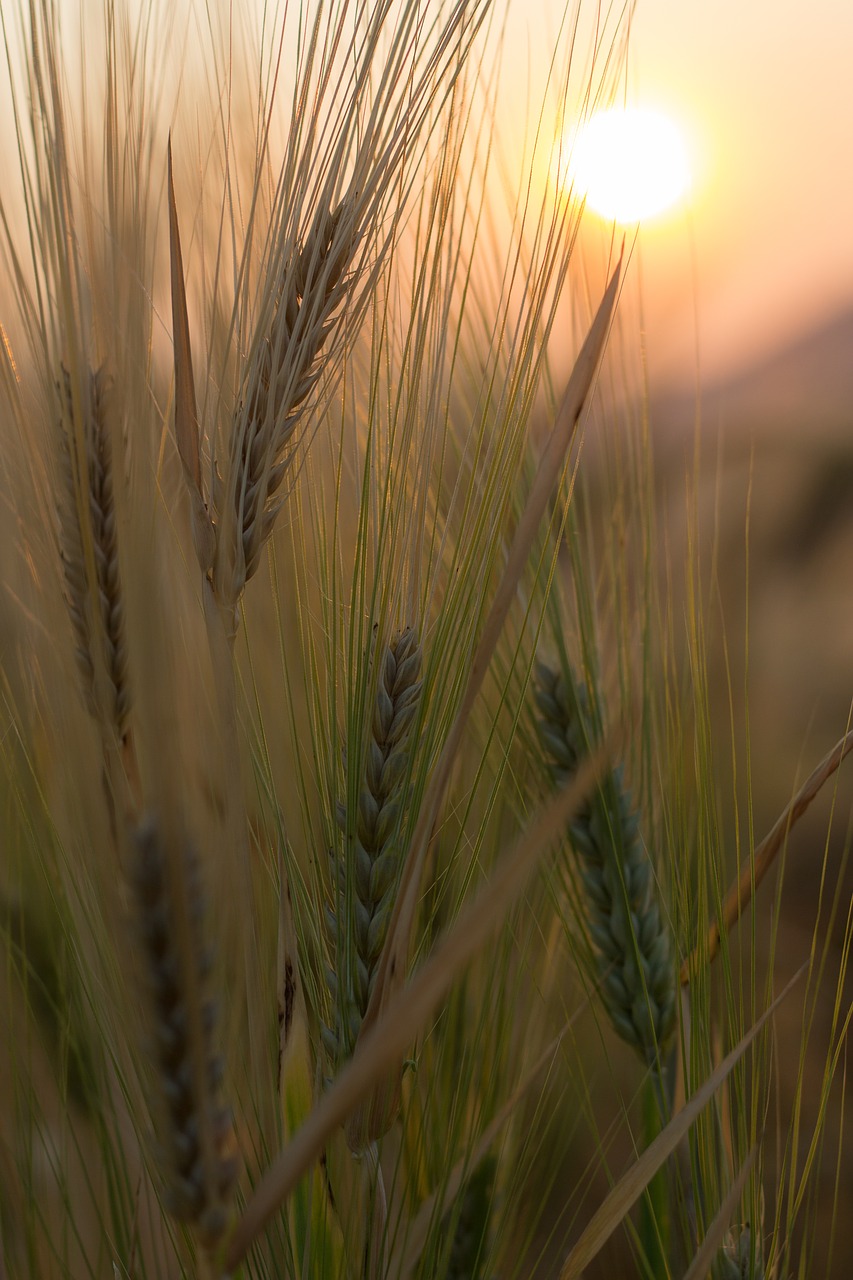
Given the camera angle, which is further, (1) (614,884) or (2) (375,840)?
(1) (614,884)

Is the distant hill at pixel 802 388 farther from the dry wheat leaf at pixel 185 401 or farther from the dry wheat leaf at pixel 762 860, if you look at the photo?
the dry wheat leaf at pixel 185 401

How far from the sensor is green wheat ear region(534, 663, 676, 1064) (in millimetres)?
431

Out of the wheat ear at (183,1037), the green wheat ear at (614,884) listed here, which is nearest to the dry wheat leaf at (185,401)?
the wheat ear at (183,1037)

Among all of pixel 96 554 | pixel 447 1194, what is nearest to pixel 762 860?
pixel 447 1194

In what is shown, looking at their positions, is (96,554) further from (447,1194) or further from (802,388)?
(802,388)

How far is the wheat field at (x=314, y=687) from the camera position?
22cm

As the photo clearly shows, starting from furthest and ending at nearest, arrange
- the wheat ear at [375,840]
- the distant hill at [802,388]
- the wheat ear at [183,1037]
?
the distant hill at [802,388] → the wheat ear at [375,840] → the wheat ear at [183,1037]

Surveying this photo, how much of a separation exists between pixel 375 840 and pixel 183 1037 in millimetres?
106

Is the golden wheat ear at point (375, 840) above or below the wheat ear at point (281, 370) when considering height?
below

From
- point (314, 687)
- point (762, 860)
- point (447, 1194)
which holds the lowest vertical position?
point (447, 1194)

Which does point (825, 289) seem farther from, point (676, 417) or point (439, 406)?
point (439, 406)

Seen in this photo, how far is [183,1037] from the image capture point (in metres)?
0.19

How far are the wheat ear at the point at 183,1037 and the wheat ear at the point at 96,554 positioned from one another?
0.08 meters

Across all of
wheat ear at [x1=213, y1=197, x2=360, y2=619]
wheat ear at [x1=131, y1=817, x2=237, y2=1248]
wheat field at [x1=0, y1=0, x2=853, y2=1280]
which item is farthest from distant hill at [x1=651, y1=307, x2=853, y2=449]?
wheat ear at [x1=131, y1=817, x2=237, y2=1248]
